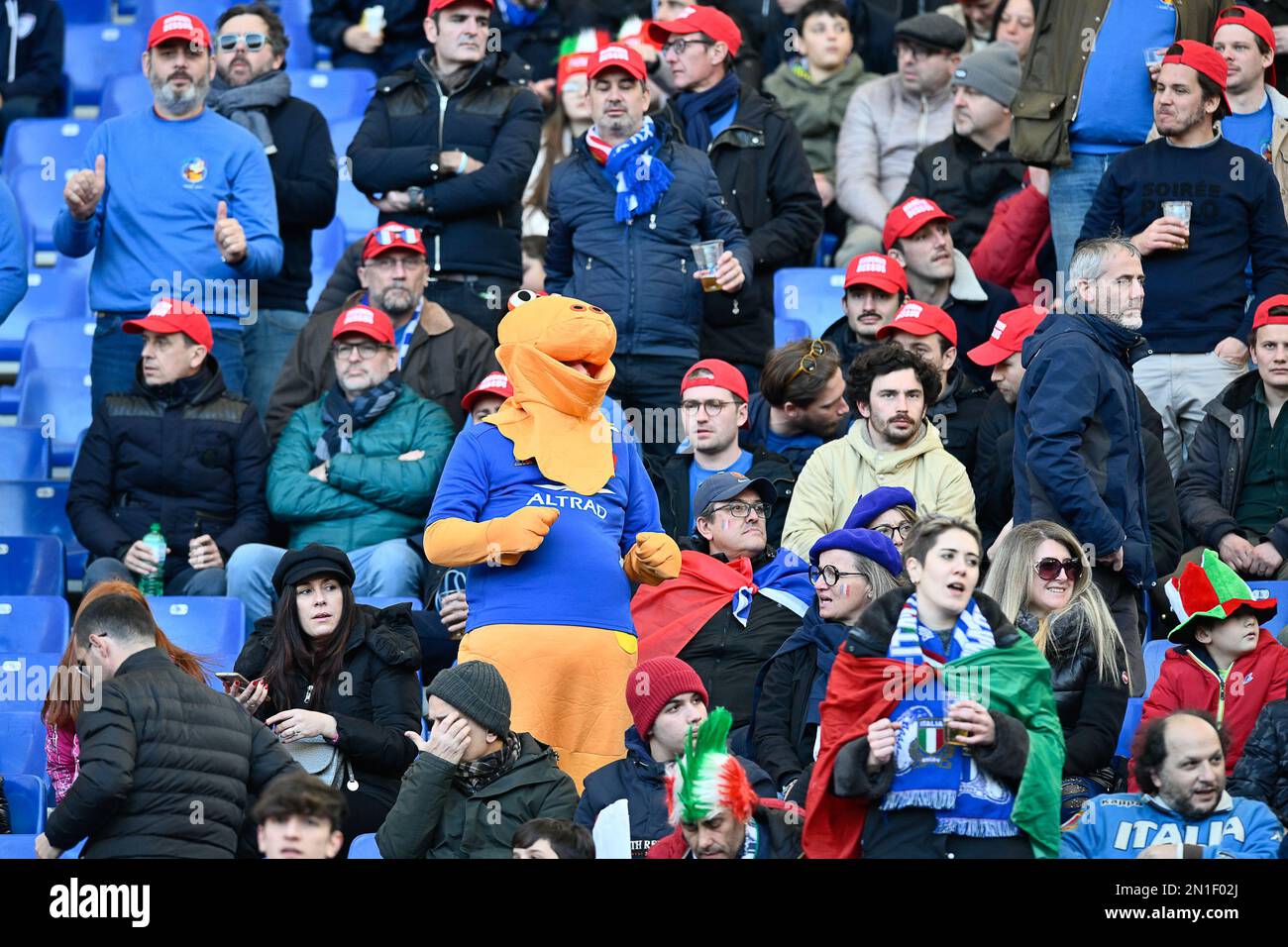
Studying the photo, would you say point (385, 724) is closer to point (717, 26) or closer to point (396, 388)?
point (396, 388)

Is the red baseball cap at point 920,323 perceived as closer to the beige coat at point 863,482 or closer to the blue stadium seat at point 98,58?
the beige coat at point 863,482

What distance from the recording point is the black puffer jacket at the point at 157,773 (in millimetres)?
5727

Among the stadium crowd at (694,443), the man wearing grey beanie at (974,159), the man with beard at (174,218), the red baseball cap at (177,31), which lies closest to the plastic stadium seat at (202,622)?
the stadium crowd at (694,443)

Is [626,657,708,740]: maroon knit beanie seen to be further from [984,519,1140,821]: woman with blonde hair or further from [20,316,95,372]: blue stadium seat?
[20,316,95,372]: blue stadium seat

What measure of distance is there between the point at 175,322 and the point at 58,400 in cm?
166

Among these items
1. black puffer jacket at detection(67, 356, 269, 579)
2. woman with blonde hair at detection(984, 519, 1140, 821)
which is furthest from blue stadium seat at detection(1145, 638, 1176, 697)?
black puffer jacket at detection(67, 356, 269, 579)

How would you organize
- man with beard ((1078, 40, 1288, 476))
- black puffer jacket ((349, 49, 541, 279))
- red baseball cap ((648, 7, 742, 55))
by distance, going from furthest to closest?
red baseball cap ((648, 7, 742, 55)) < black puffer jacket ((349, 49, 541, 279)) < man with beard ((1078, 40, 1288, 476))

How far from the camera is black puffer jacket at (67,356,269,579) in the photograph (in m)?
8.61

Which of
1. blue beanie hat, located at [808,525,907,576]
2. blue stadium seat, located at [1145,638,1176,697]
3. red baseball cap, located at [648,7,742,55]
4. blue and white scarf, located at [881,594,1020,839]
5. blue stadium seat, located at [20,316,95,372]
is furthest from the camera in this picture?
blue stadium seat, located at [20,316,95,372]

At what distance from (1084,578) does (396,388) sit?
306 centimetres

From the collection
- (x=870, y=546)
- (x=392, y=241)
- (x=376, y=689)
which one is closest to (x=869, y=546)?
(x=870, y=546)

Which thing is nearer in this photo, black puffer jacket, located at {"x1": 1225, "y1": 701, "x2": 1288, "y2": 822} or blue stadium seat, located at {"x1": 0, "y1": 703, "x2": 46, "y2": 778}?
black puffer jacket, located at {"x1": 1225, "y1": 701, "x2": 1288, "y2": 822}

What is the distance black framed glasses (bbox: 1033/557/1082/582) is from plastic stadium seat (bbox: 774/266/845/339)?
Result: 3.62 m

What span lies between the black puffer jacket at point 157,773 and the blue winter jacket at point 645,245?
11.3 feet
